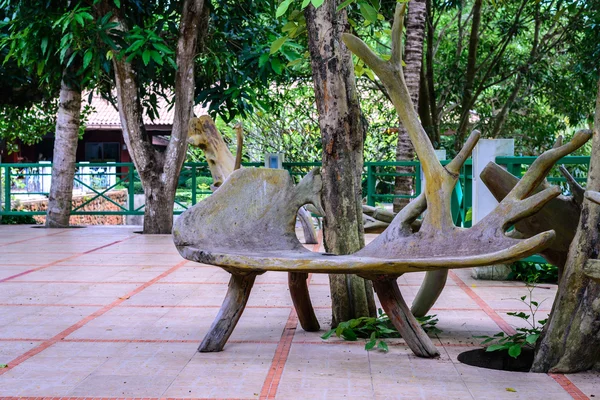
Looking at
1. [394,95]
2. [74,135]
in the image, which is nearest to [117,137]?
[74,135]

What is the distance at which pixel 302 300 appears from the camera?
187 inches

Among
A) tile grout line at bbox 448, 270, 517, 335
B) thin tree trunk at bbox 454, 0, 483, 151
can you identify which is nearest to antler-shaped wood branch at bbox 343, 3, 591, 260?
tile grout line at bbox 448, 270, 517, 335

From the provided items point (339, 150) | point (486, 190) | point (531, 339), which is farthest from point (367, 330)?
point (486, 190)

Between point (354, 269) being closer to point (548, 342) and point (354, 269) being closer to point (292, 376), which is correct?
point (292, 376)

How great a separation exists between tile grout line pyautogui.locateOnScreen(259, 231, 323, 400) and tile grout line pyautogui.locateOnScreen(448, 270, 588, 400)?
4.33ft

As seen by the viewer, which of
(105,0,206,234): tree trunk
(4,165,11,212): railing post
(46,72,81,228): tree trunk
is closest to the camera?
(105,0,206,234): tree trunk

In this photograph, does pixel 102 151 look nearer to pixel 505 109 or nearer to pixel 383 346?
pixel 505 109

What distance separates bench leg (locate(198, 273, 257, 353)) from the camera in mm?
4320

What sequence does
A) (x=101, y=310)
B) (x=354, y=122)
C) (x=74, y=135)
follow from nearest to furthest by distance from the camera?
(x=354, y=122), (x=101, y=310), (x=74, y=135)

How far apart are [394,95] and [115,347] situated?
7.02 ft

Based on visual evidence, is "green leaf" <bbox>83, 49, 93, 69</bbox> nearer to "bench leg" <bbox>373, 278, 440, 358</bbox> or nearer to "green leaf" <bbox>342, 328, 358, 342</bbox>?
"green leaf" <bbox>342, 328, 358, 342</bbox>

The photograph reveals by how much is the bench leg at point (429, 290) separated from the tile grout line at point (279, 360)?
2.68 feet

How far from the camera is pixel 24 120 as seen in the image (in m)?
14.8

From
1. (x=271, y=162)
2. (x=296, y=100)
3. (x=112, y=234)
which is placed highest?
(x=296, y=100)
